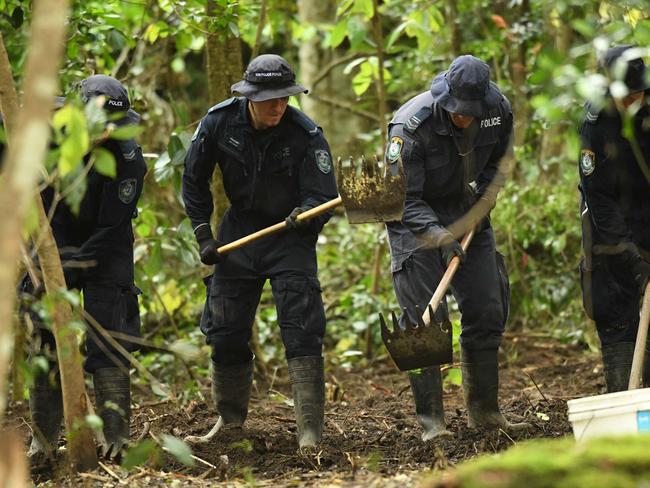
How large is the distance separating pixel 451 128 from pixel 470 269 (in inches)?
31.6

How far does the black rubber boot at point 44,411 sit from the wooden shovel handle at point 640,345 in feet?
9.91

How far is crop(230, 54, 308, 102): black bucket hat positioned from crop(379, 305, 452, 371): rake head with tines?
1330 mm

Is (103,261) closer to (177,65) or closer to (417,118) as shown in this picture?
(417,118)

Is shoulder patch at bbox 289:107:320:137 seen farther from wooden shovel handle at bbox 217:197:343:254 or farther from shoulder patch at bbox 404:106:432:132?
shoulder patch at bbox 404:106:432:132

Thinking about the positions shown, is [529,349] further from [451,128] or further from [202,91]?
[202,91]

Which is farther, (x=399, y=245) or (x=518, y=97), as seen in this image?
(x=518, y=97)

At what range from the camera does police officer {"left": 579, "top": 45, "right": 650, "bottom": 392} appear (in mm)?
5867

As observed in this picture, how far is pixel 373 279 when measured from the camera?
9.64m

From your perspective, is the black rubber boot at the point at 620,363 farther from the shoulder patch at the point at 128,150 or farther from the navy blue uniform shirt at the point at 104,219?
the shoulder patch at the point at 128,150

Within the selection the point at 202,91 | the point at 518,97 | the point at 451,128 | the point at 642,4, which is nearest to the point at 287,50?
the point at 202,91

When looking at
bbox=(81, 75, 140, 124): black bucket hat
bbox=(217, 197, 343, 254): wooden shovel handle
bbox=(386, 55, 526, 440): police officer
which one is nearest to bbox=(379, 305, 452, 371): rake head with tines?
bbox=(386, 55, 526, 440): police officer

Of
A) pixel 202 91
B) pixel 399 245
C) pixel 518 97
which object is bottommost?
pixel 399 245

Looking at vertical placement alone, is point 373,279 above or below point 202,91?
below

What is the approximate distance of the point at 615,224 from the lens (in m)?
5.97
